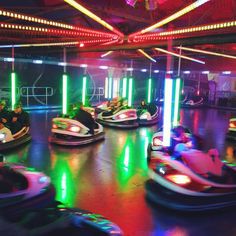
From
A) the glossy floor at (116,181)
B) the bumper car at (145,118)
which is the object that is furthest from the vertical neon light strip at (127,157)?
the bumper car at (145,118)

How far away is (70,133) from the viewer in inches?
196

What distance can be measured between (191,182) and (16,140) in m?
2.84

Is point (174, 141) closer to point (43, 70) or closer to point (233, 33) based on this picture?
point (233, 33)

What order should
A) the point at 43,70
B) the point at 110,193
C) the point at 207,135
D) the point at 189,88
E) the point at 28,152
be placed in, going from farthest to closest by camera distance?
the point at 189,88, the point at 43,70, the point at 207,135, the point at 28,152, the point at 110,193

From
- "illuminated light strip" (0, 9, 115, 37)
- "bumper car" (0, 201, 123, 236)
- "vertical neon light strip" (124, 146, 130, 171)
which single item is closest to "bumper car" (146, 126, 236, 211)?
"vertical neon light strip" (124, 146, 130, 171)

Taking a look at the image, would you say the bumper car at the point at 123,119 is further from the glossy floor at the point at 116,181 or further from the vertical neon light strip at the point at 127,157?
the vertical neon light strip at the point at 127,157

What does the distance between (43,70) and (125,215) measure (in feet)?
28.1

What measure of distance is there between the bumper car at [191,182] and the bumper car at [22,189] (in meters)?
0.93

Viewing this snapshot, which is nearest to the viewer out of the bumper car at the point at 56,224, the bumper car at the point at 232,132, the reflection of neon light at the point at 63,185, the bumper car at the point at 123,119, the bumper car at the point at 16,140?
the bumper car at the point at 56,224

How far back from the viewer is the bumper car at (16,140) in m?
4.38

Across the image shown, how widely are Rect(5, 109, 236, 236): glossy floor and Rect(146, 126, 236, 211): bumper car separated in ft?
0.30

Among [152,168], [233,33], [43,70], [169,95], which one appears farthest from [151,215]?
[43,70]

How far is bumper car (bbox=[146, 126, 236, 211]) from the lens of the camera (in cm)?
263

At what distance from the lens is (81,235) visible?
136cm
